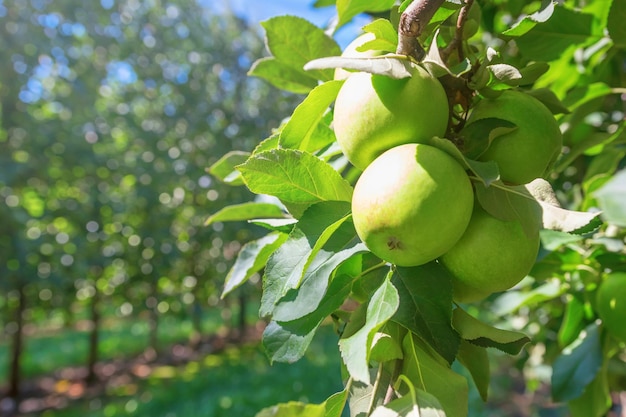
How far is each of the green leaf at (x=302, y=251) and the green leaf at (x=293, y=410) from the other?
0.10 meters

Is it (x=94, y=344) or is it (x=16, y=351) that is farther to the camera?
(x=94, y=344)

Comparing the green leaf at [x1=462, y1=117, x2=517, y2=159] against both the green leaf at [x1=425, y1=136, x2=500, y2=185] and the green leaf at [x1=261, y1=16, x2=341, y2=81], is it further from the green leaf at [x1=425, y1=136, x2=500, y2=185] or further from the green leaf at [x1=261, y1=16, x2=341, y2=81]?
the green leaf at [x1=261, y1=16, x2=341, y2=81]

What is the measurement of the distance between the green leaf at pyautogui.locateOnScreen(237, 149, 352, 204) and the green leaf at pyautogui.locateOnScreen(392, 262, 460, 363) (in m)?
0.14

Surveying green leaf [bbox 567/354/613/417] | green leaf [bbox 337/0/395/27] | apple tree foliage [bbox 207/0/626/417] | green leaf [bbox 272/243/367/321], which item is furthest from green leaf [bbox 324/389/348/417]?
green leaf [bbox 567/354/613/417]

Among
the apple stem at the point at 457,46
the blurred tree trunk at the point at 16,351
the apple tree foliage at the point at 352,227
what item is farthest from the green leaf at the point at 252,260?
the blurred tree trunk at the point at 16,351

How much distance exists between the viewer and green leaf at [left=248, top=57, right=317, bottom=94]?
33.1 inches

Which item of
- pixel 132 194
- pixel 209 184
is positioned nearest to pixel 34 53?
pixel 132 194

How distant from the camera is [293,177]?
0.60 metres

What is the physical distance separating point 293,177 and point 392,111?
15 centimetres

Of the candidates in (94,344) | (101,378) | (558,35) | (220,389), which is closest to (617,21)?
(558,35)

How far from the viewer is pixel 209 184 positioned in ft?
23.0

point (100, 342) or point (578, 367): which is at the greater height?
point (578, 367)

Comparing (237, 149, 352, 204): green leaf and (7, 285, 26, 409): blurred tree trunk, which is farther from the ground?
(237, 149, 352, 204): green leaf

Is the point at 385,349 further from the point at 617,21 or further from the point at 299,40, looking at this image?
the point at 617,21
